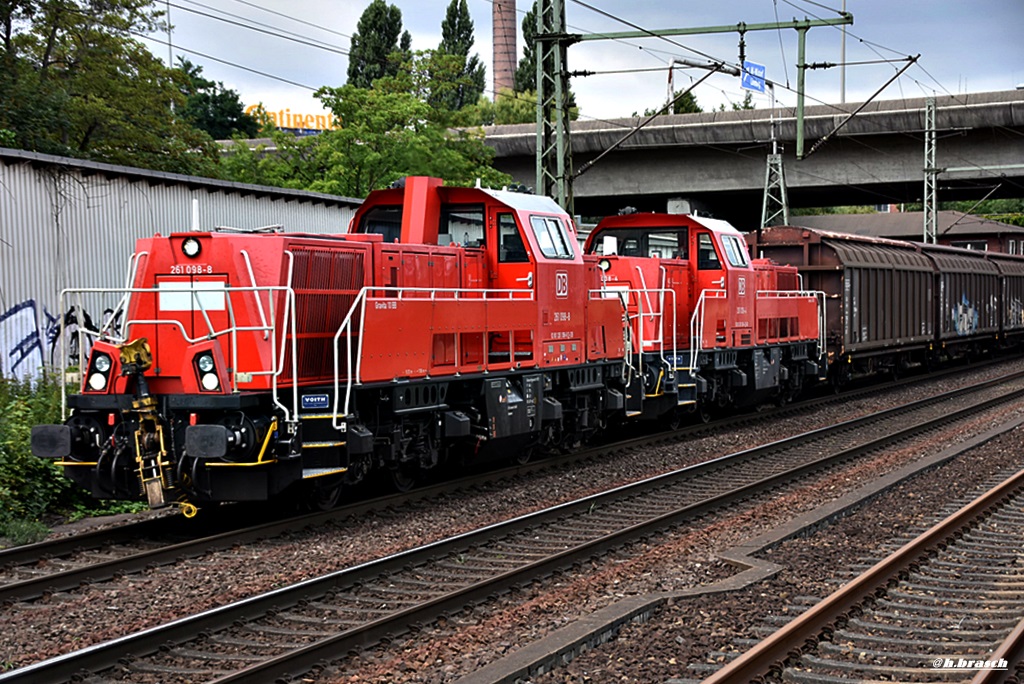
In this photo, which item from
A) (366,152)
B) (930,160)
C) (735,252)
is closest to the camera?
(735,252)

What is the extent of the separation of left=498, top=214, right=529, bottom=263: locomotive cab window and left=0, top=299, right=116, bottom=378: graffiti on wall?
5437 millimetres

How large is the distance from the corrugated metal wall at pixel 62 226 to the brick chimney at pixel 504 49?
58012mm

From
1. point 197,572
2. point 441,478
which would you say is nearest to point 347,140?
point 441,478

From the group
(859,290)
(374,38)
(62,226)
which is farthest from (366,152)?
(374,38)

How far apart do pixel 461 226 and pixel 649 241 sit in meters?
6.41

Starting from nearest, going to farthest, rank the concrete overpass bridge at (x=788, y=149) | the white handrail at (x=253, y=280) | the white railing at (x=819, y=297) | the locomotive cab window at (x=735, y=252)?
1. the white handrail at (x=253, y=280)
2. the locomotive cab window at (x=735, y=252)
3. the white railing at (x=819, y=297)
4. the concrete overpass bridge at (x=788, y=149)

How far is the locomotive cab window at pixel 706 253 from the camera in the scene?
19000 millimetres

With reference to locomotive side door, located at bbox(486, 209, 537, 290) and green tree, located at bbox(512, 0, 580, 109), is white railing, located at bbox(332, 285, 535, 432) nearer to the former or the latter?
locomotive side door, located at bbox(486, 209, 537, 290)

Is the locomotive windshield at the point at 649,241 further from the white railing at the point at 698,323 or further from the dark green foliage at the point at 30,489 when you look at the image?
the dark green foliage at the point at 30,489

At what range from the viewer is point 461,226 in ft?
43.8

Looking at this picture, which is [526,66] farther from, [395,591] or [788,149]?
[395,591]

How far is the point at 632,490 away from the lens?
40.7 ft

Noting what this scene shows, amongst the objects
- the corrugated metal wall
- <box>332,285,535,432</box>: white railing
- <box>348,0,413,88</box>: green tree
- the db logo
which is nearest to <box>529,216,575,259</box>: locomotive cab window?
the db logo

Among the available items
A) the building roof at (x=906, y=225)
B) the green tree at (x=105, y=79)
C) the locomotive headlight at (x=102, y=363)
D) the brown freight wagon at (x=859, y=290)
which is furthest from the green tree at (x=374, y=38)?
the locomotive headlight at (x=102, y=363)
